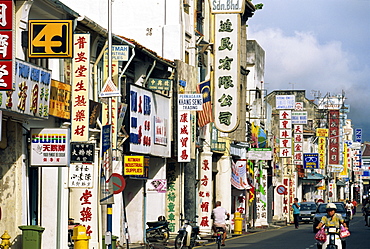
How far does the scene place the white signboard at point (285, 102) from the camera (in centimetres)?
6650

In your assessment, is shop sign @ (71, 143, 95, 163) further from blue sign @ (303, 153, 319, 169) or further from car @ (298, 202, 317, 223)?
blue sign @ (303, 153, 319, 169)

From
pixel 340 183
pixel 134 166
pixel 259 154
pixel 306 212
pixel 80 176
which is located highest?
pixel 259 154

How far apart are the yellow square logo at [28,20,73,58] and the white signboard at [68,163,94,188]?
506 cm

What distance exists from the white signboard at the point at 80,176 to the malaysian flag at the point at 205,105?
15.8 m

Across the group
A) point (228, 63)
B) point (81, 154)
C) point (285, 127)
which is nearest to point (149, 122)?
point (228, 63)

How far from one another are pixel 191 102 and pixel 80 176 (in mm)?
11840

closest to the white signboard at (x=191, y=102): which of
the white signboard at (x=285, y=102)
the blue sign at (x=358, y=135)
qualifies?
the white signboard at (x=285, y=102)

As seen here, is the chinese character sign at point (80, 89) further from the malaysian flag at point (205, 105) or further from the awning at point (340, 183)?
the awning at point (340, 183)

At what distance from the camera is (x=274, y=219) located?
244 ft

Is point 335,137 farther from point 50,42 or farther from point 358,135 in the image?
point 50,42

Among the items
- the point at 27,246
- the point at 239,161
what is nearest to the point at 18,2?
the point at 27,246

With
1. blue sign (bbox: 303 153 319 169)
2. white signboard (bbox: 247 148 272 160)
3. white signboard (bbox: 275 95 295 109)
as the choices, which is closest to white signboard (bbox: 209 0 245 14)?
white signboard (bbox: 247 148 272 160)

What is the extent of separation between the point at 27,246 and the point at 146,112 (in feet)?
42.6

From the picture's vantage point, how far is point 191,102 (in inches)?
1444
